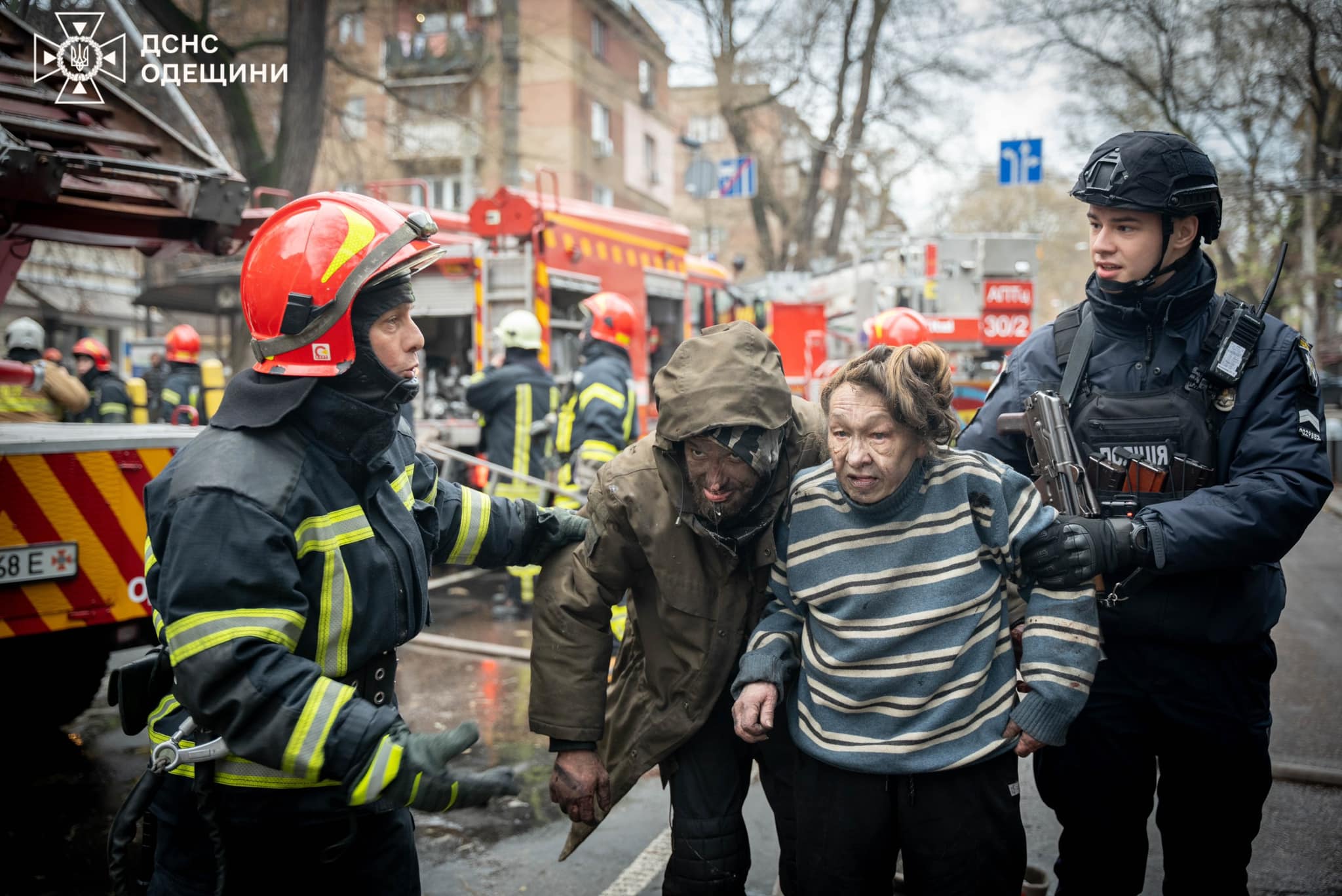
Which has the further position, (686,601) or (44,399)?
(44,399)

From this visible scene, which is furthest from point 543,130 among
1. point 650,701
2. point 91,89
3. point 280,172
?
point 650,701

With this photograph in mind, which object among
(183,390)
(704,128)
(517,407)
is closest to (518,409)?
(517,407)

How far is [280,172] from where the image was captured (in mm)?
11430

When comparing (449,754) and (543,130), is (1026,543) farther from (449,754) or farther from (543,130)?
(543,130)

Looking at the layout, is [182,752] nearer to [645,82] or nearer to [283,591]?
[283,591]

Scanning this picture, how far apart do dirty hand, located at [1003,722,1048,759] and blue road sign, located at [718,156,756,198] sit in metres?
18.8

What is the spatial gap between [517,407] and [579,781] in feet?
17.7

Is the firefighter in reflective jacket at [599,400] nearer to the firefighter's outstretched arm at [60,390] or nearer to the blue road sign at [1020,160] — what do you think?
the firefighter's outstretched arm at [60,390]

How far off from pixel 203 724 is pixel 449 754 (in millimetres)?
444

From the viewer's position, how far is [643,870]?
12.2ft

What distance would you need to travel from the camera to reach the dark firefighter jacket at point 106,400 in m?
10.3

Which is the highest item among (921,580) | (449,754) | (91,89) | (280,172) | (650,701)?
(280,172)

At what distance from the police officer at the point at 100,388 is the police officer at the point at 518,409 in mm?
4678

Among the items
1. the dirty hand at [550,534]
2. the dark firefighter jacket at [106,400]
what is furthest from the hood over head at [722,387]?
the dark firefighter jacket at [106,400]
